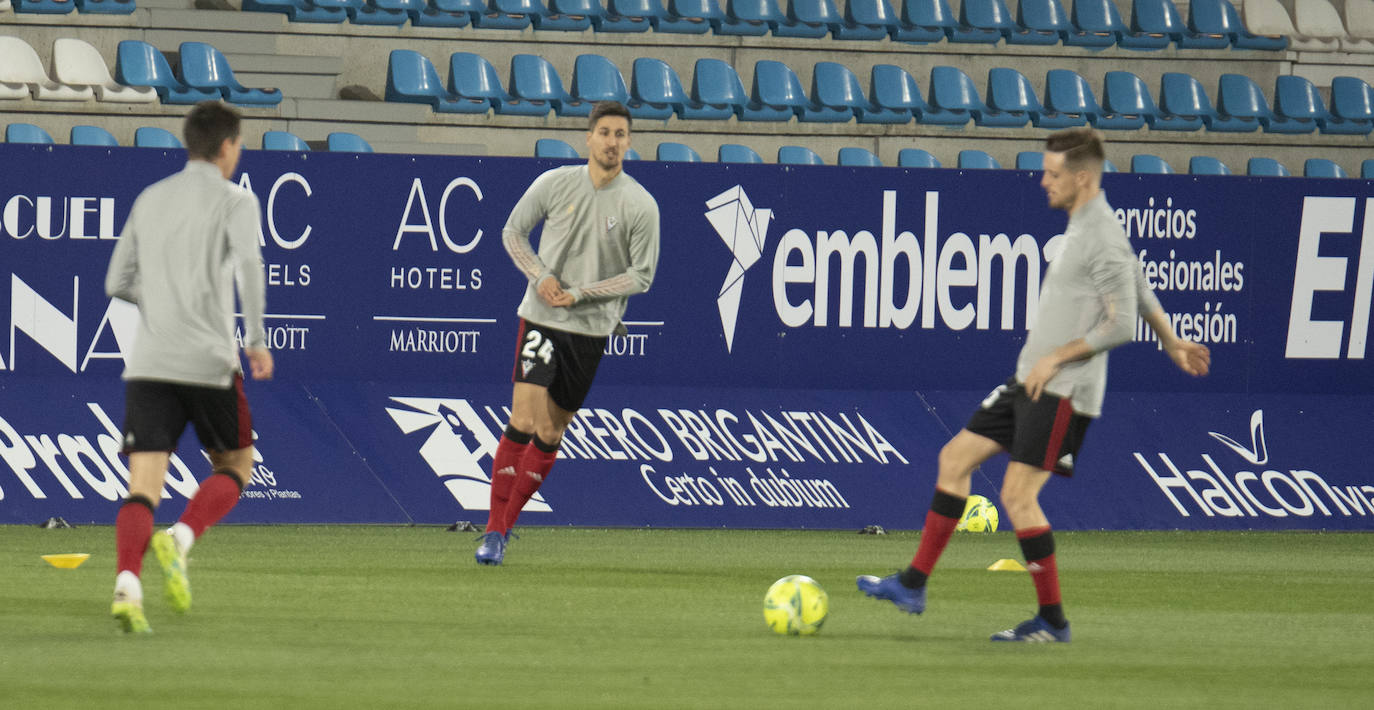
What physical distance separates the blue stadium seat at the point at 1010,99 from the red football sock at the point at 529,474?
34.8ft

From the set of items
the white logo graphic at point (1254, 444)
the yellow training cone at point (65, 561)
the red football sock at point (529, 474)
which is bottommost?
the white logo graphic at point (1254, 444)

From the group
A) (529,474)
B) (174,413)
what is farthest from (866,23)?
(174,413)

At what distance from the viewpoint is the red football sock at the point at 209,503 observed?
7.41 meters

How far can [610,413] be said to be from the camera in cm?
1328

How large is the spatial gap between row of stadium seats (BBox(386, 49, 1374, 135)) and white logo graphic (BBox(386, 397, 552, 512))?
5.99 meters

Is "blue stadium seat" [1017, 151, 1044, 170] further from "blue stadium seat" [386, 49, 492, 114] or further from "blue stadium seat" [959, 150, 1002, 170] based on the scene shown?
"blue stadium seat" [386, 49, 492, 114]

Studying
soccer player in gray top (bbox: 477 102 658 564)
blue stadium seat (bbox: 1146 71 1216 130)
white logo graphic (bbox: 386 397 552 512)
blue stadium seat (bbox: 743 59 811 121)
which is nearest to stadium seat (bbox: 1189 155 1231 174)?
blue stadium seat (bbox: 1146 71 1216 130)

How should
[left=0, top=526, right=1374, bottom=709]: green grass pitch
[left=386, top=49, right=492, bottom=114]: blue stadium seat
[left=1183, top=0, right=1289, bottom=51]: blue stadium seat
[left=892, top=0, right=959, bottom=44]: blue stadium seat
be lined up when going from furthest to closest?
1. [left=1183, top=0, right=1289, bottom=51]: blue stadium seat
2. [left=892, top=0, right=959, bottom=44]: blue stadium seat
3. [left=386, top=49, right=492, bottom=114]: blue stadium seat
4. [left=0, top=526, right=1374, bottom=709]: green grass pitch

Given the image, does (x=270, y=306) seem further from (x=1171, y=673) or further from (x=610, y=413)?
(x=1171, y=673)

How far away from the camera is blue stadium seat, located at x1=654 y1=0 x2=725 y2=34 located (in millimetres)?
19969

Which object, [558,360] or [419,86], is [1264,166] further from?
[558,360]

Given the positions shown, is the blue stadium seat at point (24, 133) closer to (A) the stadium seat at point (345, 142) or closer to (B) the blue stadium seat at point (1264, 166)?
(A) the stadium seat at point (345, 142)

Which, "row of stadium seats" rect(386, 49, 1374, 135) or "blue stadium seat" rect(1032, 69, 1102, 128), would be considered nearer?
"row of stadium seats" rect(386, 49, 1374, 135)

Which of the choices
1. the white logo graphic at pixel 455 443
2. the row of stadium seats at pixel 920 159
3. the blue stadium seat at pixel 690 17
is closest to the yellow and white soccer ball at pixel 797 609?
the white logo graphic at pixel 455 443
